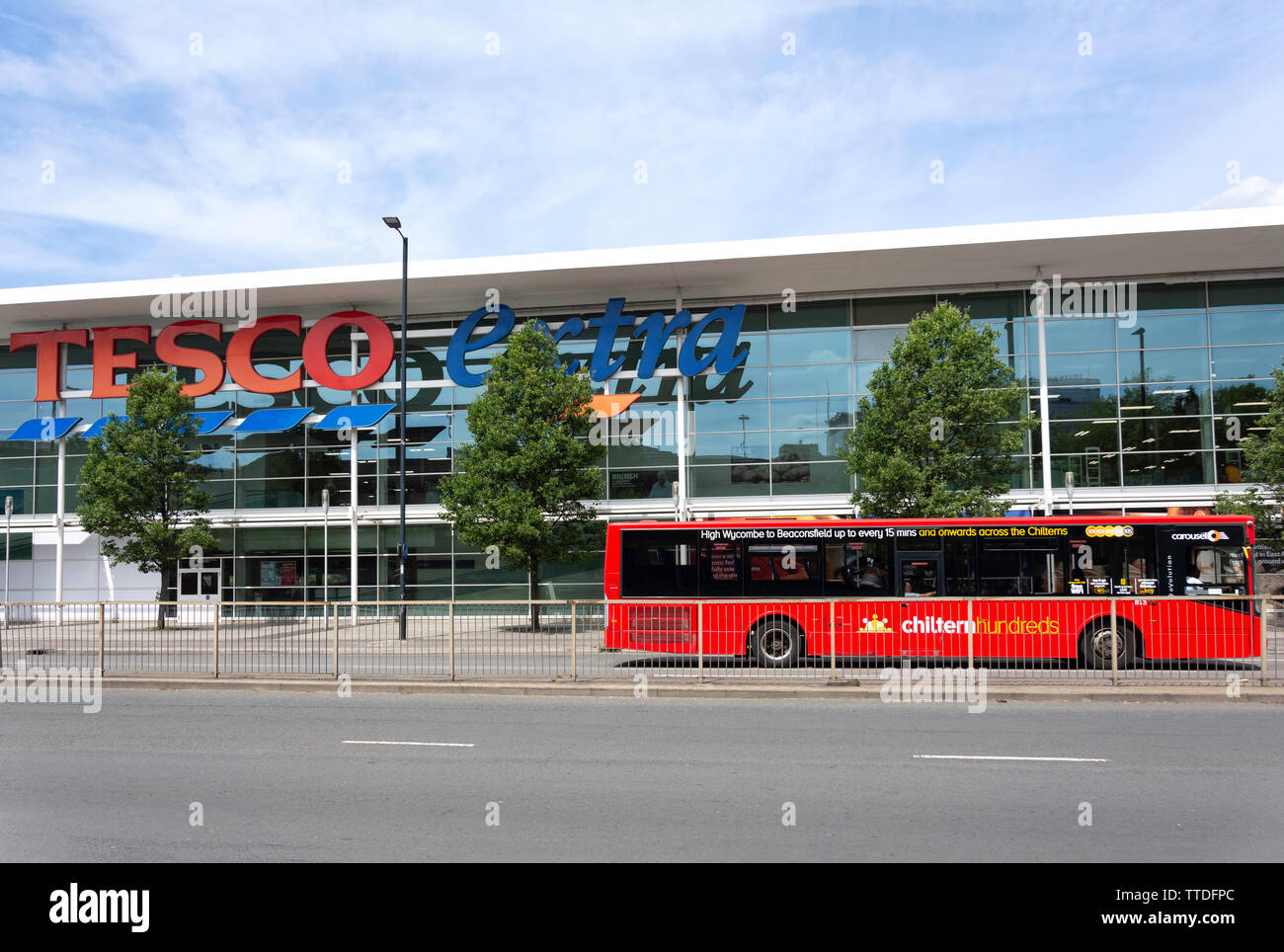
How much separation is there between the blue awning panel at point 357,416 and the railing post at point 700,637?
19194mm

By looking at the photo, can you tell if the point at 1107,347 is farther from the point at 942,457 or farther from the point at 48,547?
the point at 48,547

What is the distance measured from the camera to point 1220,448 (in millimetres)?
28625

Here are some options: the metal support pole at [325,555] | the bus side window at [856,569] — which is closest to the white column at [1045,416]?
the bus side window at [856,569]

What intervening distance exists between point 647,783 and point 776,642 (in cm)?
843

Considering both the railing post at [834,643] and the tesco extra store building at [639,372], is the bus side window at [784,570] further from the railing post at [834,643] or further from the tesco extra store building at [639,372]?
the tesco extra store building at [639,372]

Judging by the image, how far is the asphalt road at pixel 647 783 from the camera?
620cm

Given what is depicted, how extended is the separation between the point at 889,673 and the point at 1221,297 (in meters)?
22.0

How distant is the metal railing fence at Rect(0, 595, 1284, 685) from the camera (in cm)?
1430

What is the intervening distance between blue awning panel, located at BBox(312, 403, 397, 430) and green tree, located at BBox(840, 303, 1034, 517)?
15.3 metres

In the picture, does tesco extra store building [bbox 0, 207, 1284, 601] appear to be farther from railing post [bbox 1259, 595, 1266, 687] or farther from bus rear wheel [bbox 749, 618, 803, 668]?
railing post [bbox 1259, 595, 1266, 687]

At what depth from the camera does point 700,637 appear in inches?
572

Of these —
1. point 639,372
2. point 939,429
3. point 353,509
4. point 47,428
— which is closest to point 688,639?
point 939,429
